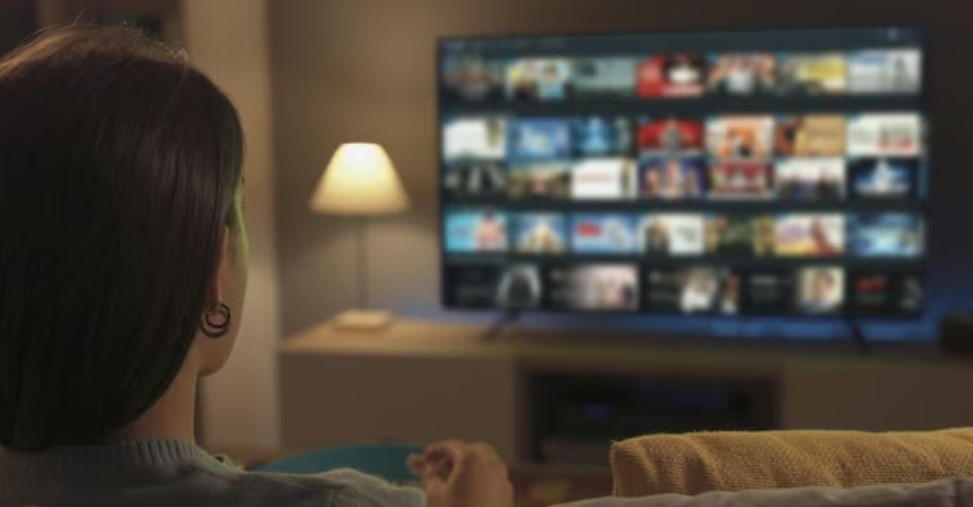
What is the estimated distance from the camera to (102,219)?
758mm

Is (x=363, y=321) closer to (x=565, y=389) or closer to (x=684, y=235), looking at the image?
(x=565, y=389)

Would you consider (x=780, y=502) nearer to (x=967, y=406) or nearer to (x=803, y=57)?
(x=967, y=406)

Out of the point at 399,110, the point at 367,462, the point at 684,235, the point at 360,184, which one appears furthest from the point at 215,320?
the point at 399,110

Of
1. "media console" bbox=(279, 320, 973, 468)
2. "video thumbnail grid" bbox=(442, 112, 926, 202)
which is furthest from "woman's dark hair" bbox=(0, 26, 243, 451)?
"video thumbnail grid" bbox=(442, 112, 926, 202)

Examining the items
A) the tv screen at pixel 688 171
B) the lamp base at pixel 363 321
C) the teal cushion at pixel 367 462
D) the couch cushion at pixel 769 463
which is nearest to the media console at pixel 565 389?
the lamp base at pixel 363 321

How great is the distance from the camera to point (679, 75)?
140 inches

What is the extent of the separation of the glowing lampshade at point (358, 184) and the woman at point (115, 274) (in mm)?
2732

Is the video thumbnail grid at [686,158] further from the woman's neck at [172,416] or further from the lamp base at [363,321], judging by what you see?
the woman's neck at [172,416]

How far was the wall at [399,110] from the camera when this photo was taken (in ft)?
12.0

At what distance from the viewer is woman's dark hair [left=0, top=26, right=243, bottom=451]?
2.48 ft

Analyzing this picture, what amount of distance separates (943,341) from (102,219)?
10.3 feet

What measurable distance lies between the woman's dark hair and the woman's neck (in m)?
0.02

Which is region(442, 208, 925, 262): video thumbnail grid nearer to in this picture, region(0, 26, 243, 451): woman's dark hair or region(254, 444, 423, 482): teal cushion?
region(254, 444, 423, 482): teal cushion

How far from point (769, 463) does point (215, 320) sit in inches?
18.2
